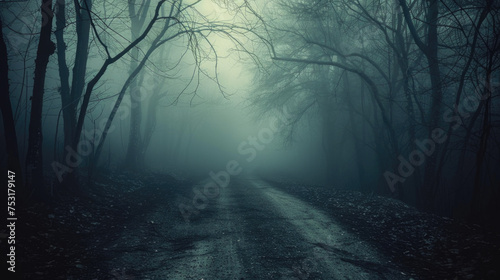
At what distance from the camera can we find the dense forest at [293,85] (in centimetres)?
600

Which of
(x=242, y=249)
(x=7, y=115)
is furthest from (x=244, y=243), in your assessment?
Answer: (x=7, y=115)

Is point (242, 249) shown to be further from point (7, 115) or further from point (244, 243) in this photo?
point (7, 115)

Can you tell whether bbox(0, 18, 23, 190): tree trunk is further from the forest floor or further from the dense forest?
the forest floor

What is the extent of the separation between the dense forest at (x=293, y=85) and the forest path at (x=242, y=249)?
1.37 metres

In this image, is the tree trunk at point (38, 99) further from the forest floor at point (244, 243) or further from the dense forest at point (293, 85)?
the forest floor at point (244, 243)

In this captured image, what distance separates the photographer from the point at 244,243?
16.3 ft

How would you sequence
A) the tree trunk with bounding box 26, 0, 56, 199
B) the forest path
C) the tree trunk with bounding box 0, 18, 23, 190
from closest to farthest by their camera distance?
the forest path → the tree trunk with bounding box 0, 18, 23, 190 → the tree trunk with bounding box 26, 0, 56, 199

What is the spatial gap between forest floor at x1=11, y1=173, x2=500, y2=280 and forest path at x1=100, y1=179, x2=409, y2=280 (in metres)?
0.02

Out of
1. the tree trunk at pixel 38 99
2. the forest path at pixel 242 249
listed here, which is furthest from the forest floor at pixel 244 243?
the tree trunk at pixel 38 99

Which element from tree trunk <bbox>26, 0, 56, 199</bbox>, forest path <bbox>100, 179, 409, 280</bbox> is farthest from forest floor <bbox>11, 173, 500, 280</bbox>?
tree trunk <bbox>26, 0, 56, 199</bbox>

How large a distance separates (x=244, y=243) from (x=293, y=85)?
11961 millimetres

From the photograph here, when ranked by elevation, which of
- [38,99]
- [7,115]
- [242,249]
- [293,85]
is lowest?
[242,249]

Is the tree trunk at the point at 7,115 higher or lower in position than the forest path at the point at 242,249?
higher

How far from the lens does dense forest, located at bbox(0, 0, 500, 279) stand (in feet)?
19.7
